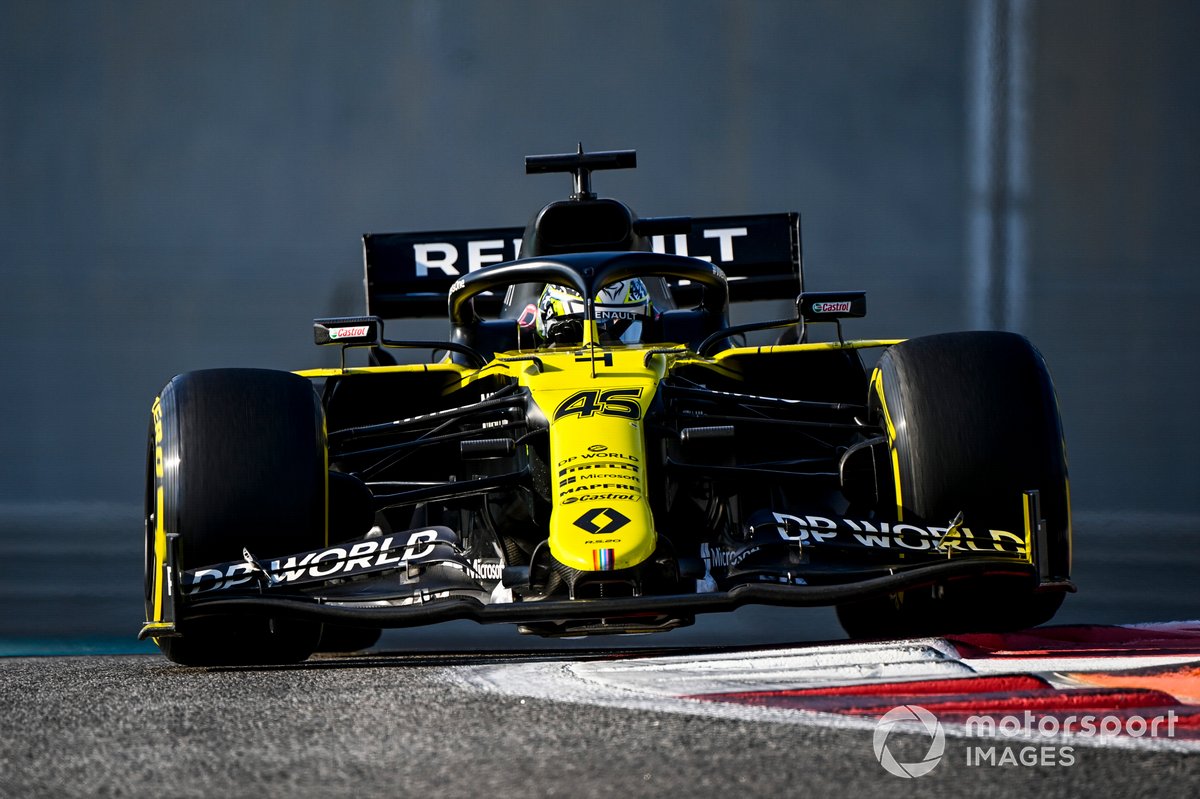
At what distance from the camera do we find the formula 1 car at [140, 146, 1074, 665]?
3.58 meters

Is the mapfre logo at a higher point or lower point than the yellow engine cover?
lower

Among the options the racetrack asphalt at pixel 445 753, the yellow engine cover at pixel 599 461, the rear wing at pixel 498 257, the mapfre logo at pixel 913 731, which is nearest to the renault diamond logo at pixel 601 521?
the yellow engine cover at pixel 599 461

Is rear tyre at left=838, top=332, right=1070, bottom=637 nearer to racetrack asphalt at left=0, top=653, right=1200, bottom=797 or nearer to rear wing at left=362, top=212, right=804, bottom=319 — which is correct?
racetrack asphalt at left=0, top=653, right=1200, bottom=797

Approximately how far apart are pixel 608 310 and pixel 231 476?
167 cm

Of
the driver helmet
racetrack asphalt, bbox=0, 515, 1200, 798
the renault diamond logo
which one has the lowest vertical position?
racetrack asphalt, bbox=0, 515, 1200, 798

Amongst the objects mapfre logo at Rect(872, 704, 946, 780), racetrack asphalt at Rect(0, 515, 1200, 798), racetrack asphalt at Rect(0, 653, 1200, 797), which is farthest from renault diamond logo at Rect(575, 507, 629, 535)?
mapfre logo at Rect(872, 704, 946, 780)

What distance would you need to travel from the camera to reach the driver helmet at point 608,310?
5070 millimetres

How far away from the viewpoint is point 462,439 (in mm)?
4309

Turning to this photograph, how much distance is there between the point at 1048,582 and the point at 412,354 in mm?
5091

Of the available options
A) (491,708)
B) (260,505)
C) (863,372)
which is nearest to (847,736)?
(491,708)

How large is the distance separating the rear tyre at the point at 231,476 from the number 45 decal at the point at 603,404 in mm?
626

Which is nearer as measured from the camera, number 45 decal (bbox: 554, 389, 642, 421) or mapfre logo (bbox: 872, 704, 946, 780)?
mapfre logo (bbox: 872, 704, 946, 780)

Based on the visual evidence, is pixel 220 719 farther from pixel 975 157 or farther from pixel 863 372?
pixel 975 157

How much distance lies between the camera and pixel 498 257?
21.2 feet
